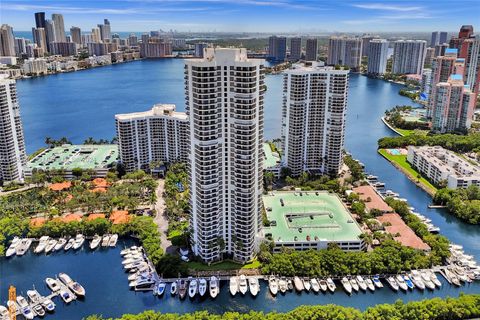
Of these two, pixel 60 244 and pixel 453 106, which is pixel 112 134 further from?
pixel 453 106

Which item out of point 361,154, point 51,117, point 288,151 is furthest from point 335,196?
point 51,117

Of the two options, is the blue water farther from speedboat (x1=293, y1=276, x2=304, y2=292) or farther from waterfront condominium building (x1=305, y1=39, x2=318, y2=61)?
waterfront condominium building (x1=305, y1=39, x2=318, y2=61)

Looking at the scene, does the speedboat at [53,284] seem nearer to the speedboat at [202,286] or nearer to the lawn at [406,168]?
the speedboat at [202,286]

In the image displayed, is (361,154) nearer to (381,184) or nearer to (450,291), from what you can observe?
(381,184)

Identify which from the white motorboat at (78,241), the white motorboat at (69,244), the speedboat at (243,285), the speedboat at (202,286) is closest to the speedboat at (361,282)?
the speedboat at (243,285)

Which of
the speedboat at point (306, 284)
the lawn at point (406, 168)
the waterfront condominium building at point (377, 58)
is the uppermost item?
the waterfront condominium building at point (377, 58)

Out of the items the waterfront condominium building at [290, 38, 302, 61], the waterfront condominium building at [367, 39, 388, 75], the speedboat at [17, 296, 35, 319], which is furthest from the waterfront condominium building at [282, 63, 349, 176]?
the waterfront condominium building at [290, 38, 302, 61]

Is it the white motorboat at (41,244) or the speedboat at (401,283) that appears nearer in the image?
the speedboat at (401,283)
